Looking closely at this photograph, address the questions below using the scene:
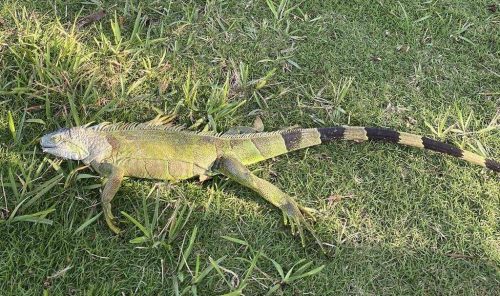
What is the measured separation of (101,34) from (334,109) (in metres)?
1.78

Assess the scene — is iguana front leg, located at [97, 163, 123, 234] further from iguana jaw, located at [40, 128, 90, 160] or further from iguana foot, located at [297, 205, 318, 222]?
iguana foot, located at [297, 205, 318, 222]

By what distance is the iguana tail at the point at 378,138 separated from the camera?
360cm

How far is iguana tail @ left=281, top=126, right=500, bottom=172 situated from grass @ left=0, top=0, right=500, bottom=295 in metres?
0.09

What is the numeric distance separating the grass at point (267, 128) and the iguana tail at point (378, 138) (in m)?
0.09

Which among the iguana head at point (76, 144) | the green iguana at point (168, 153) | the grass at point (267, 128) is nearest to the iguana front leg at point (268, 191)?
the green iguana at point (168, 153)

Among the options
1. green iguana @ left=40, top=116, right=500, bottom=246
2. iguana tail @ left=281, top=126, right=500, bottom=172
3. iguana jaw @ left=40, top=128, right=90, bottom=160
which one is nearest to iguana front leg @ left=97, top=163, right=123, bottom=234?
green iguana @ left=40, top=116, right=500, bottom=246

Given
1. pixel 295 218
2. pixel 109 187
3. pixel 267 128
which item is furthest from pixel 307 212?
pixel 109 187

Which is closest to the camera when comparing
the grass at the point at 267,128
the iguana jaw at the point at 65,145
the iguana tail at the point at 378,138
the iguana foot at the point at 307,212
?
the grass at the point at 267,128

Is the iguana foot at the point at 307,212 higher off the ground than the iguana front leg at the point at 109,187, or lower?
lower

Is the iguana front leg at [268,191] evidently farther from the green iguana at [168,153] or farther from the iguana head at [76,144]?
the iguana head at [76,144]

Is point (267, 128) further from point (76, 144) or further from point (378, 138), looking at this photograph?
point (76, 144)

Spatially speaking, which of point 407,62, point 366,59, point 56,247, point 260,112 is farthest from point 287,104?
point 56,247

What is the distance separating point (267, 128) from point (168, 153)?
803mm

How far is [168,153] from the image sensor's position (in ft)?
10.9
